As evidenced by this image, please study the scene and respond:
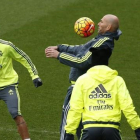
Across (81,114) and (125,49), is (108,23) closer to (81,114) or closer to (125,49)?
(81,114)

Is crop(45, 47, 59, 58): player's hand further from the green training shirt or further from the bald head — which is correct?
the green training shirt

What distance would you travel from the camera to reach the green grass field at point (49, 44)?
13.3m

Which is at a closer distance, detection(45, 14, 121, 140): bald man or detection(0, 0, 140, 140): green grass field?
detection(45, 14, 121, 140): bald man

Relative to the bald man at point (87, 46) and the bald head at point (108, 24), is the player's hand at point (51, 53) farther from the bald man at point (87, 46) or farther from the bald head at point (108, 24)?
the bald head at point (108, 24)

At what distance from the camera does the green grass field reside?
43.5ft

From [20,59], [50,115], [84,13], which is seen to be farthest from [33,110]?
[84,13]

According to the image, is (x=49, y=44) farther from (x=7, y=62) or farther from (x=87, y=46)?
(x=87, y=46)

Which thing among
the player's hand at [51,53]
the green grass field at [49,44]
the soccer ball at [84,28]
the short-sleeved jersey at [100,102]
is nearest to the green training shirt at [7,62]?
the soccer ball at [84,28]

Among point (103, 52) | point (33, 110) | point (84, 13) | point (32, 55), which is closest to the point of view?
point (103, 52)

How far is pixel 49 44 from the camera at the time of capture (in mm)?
19016

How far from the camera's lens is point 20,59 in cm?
1143

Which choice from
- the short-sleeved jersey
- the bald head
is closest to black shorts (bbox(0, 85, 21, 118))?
the bald head

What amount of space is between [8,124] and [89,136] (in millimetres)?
5178

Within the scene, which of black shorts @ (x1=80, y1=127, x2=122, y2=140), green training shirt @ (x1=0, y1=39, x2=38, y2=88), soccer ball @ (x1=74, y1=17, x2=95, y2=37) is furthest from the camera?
green training shirt @ (x1=0, y1=39, x2=38, y2=88)
